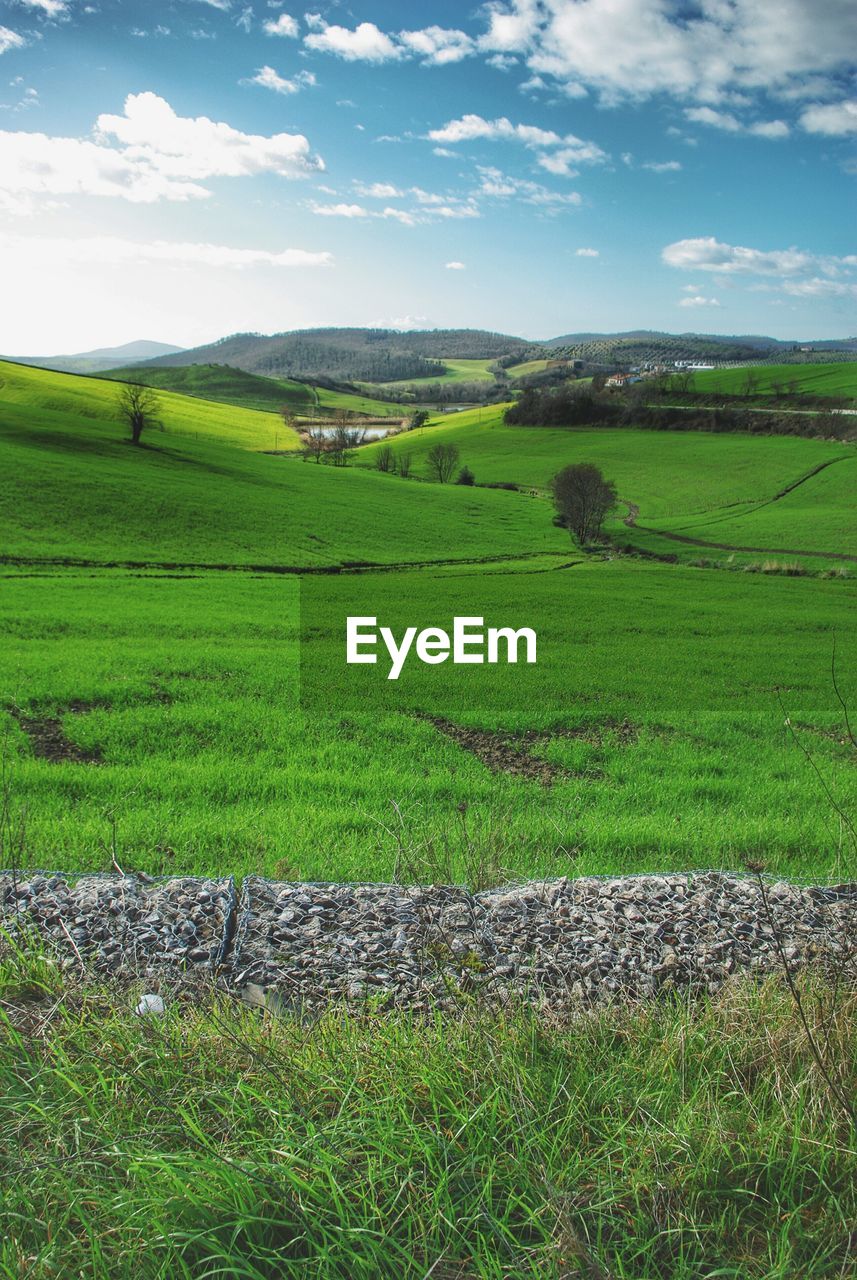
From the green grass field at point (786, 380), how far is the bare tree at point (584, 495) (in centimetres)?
7543

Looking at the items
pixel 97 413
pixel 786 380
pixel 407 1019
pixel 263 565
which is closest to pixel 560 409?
pixel 786 380

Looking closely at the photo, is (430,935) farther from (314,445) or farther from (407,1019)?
(314,445)

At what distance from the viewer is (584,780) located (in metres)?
11.2

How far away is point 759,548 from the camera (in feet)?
189

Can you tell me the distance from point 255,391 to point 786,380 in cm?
11475

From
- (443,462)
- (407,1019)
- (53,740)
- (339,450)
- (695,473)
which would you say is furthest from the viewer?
(339,450)

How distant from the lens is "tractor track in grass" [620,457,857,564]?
5516 centimetres

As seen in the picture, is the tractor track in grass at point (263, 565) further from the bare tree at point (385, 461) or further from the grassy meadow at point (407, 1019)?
the bare tree at point (385, 461)

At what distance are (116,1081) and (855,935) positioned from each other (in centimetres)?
461

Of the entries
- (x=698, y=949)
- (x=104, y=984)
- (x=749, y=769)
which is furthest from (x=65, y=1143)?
(x=749, y=769)

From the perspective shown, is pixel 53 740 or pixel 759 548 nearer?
pixel 53 740

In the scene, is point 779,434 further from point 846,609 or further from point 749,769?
point 749,769

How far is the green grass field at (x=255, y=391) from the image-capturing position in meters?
166

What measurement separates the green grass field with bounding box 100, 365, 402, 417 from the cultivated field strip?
158 m
